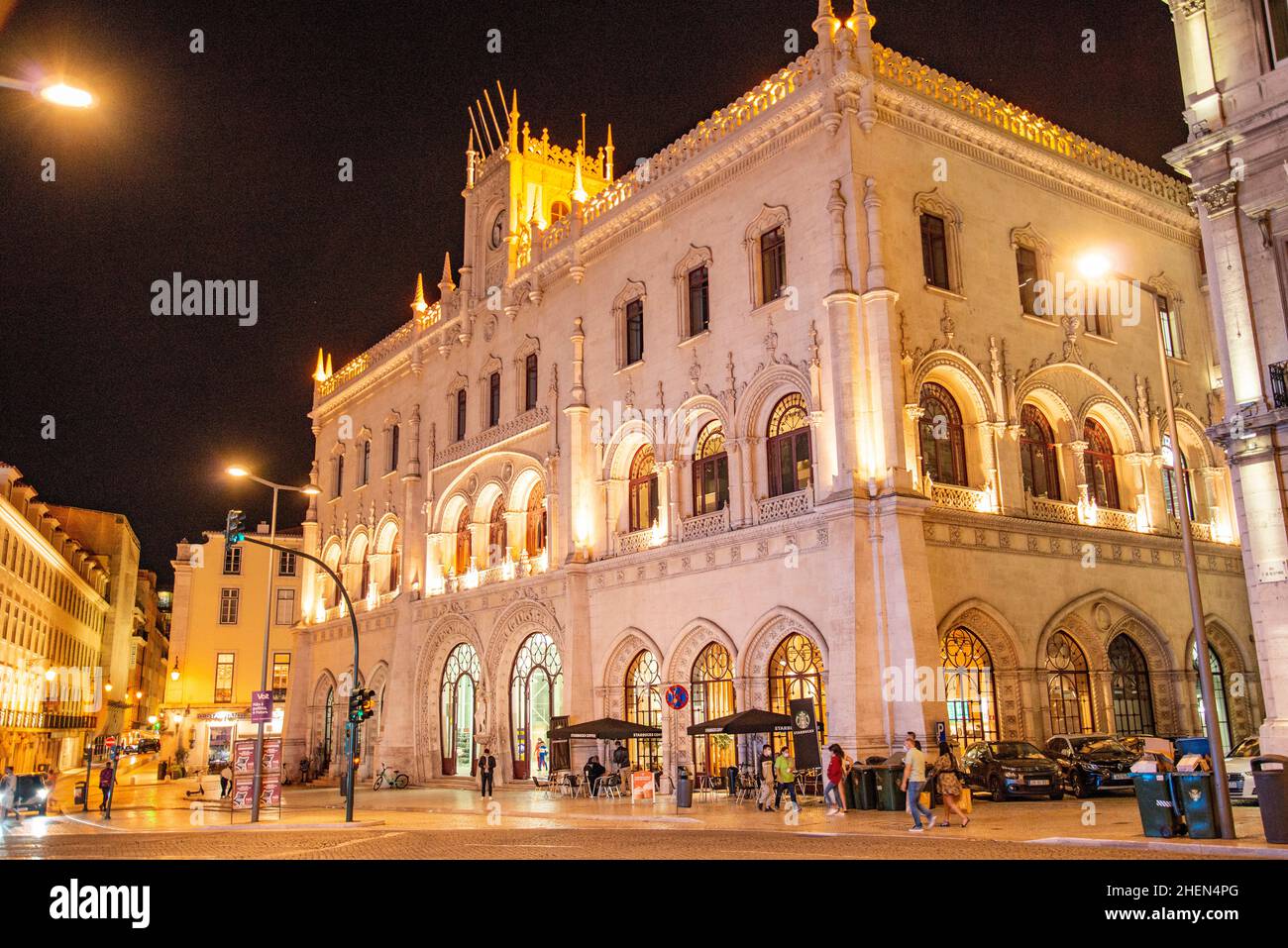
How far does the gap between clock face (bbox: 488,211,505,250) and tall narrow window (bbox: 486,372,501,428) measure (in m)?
5.64

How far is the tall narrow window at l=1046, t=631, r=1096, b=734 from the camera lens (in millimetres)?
28703

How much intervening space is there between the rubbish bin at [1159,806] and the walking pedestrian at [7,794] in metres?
26.8

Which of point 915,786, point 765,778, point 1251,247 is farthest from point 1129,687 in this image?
point 915,786

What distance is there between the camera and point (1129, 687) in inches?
1198

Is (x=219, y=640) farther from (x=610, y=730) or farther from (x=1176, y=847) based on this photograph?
(x=1176, y=847)

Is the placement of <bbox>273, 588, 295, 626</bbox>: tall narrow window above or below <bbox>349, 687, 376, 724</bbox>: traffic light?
above

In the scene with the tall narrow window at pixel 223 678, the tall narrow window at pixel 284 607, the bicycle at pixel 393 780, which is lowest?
the bicycle at pixel 393 780

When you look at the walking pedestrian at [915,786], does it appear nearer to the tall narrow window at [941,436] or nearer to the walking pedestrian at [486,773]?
the tall narrow window at [941,436]

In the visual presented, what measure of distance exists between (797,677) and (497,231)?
78.7 ft

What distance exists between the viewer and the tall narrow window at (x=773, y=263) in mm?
29641

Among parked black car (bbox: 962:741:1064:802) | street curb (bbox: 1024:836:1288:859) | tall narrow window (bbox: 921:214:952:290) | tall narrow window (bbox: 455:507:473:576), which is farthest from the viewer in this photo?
tall narrow window (bbox: 455:507:473:576)

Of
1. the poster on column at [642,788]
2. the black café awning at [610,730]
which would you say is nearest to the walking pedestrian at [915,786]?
the poster on column at [642,788]

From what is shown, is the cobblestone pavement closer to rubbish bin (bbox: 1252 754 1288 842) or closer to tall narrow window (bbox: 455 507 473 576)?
rubbish bin (bbox: 1252 754 1288 842)

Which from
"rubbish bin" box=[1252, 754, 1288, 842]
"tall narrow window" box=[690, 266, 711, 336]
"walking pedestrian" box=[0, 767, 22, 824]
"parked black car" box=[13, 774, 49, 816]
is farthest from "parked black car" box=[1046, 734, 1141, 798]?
"parked black car" box=[13, 774, 49, 816]
